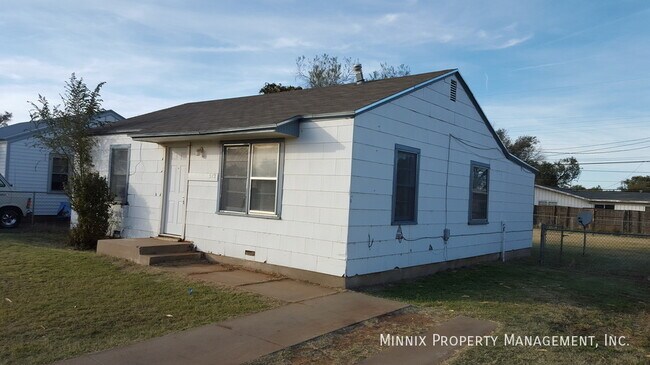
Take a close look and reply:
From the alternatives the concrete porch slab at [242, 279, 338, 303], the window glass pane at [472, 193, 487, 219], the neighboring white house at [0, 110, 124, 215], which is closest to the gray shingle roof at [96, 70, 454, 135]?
A: the concrete porch slab at [242, 279, 338, 303]

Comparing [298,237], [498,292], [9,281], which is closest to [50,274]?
[9,281]

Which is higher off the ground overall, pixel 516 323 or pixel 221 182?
pixel 221 182

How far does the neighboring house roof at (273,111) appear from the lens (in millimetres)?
8969

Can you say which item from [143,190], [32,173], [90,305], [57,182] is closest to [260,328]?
[90,305]

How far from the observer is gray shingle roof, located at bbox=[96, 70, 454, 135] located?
31.0 ft

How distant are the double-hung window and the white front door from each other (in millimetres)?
1435

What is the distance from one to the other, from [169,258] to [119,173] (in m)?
4.28

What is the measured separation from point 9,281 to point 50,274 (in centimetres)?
69

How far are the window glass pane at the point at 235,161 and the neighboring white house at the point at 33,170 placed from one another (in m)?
10.9

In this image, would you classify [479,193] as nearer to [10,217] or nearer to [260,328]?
[260,328]

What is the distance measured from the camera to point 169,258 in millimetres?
9945

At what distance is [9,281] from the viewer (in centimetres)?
785

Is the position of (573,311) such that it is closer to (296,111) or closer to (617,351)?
(617,351)

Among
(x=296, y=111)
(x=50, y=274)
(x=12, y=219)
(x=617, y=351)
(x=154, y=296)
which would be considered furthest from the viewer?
(x=12, y=219)
